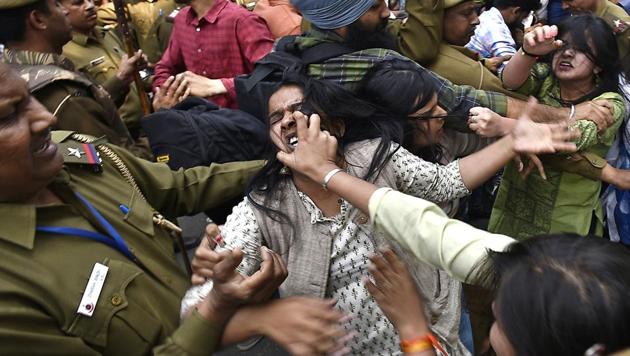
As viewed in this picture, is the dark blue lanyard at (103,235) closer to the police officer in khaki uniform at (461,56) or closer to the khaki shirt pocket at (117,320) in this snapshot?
the khaki shirt pocket at (117,320)

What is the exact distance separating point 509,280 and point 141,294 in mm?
918

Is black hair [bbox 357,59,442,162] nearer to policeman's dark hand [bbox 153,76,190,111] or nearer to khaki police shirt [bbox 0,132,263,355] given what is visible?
khaki police shirt [bbox 0,132,263,355]

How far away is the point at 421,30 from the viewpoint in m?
→ 2.21

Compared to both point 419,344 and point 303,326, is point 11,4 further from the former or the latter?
point 419,344

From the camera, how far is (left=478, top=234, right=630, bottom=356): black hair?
909 mm

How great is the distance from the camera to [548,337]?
37.0 inches

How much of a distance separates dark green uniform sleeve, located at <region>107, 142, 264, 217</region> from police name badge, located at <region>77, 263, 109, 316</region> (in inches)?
18.4

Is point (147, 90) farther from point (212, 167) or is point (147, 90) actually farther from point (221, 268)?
point (221, 268)

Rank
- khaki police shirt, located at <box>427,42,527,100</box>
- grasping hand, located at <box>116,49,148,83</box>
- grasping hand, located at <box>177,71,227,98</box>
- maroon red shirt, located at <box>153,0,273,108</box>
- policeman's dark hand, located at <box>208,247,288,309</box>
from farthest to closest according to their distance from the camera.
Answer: grasping hand, located at <box>116,49,148,83</box> → maroon red shirt, located at <box>153,0,273,108</box> → grasping hand, located at <box>177,71,227,98</box> → khaki police shirt, located at <box>427,42,527,100</box> → policeman's dark hand, located at <box>208,247,288,309</box>

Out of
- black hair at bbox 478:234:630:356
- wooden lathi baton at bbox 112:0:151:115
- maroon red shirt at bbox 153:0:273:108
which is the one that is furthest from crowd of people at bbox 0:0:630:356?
wooden lathi baton at bbox 112:0:151:115

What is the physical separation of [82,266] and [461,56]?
174 centimetres

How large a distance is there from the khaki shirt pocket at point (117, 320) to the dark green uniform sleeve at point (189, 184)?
0.45 meters

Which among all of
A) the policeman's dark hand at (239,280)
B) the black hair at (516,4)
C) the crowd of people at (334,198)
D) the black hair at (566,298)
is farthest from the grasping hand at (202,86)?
the black hair at (516,4)

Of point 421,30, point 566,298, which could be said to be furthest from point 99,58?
point 566,298
